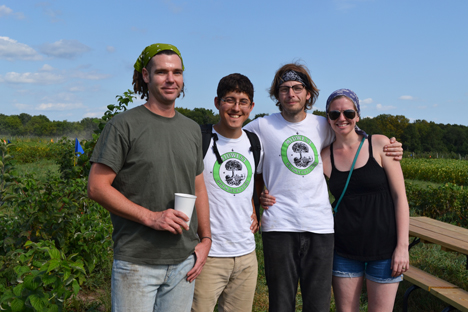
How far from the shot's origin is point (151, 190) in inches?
80.1

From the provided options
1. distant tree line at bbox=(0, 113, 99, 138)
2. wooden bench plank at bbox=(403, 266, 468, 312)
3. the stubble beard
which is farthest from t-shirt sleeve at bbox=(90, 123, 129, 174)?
distant tree line at bbox=(0, 113, 99, 138)

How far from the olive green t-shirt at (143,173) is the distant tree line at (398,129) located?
6765 centimetres

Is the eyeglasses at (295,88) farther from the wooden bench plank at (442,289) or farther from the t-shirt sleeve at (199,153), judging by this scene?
the wooden bench plank at (442,289)

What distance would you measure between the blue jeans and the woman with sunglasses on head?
1.30 meters

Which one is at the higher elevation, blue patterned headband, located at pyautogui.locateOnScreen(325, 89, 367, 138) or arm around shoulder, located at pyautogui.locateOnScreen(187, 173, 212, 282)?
blue patterned headband, located at pyautogui.locateOnScreen(325, 89, 367, 138)

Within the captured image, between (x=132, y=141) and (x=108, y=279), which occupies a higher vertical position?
(x=132, y=141)

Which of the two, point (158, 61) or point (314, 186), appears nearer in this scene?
point (158, 61)

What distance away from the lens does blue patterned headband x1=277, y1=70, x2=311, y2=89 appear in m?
3.00

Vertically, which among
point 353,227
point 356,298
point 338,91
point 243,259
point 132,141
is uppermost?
point 338,91

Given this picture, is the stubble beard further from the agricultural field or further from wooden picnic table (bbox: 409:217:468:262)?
wooden picnic table (bbox: 409:217:468:262)

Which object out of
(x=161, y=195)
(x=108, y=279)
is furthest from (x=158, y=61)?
(x=108, y=279)

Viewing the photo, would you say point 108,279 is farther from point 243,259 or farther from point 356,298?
point 356,298

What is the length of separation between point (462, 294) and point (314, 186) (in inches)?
82.2

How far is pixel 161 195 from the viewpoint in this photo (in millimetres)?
2053
